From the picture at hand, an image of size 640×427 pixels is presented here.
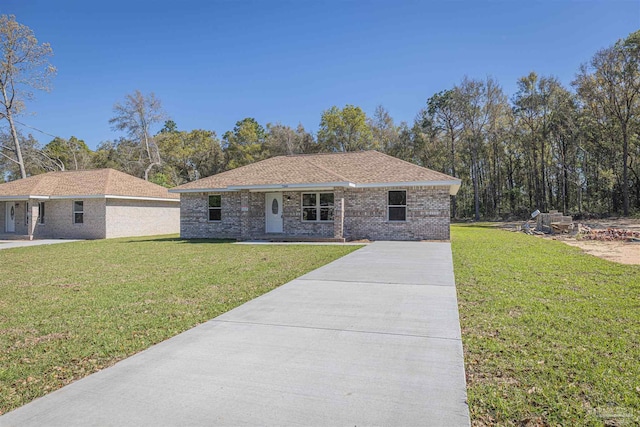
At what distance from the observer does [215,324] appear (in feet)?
16.3

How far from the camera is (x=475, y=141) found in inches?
1565

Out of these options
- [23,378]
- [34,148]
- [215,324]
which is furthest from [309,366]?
[34,148]

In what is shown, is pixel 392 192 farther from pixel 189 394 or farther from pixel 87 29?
pixel 87 29

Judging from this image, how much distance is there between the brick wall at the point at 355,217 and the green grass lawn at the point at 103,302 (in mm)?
5186

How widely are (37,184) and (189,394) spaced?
25422 mm

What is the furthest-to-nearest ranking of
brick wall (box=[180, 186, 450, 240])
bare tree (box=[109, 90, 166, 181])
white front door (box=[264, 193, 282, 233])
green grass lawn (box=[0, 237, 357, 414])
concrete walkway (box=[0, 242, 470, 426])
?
bare tree (box=[109, 90, 166, 181])
white front door (box=[264, 193, 282, 233])
brick wall (box=[180, 186, 450, 240])
green grass lawn (box=[0, 237, 357, 414])
concrete walkway (box=[0, 242, 470, 426])

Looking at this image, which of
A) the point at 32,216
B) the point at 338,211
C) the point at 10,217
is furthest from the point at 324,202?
the point at 10,217

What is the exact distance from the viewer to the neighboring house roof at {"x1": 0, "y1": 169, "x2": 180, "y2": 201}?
2138 centimetres

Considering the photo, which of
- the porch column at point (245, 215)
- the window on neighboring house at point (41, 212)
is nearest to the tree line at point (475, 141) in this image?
the window on neighboring house at point (41, 212)

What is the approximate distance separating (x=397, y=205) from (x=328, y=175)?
3.39 meters

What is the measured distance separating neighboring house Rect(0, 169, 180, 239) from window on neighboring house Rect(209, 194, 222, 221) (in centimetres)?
602

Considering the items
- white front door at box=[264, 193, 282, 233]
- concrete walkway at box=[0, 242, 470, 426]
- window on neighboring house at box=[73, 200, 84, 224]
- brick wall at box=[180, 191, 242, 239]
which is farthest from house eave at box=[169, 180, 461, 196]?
window on neighboring house at box=[73, 200, 84, 224]

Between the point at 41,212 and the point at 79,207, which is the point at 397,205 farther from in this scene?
the point at 41,212

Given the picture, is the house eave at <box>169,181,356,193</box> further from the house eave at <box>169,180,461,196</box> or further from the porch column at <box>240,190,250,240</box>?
the porch column at <box>240,190,250,240</box>
